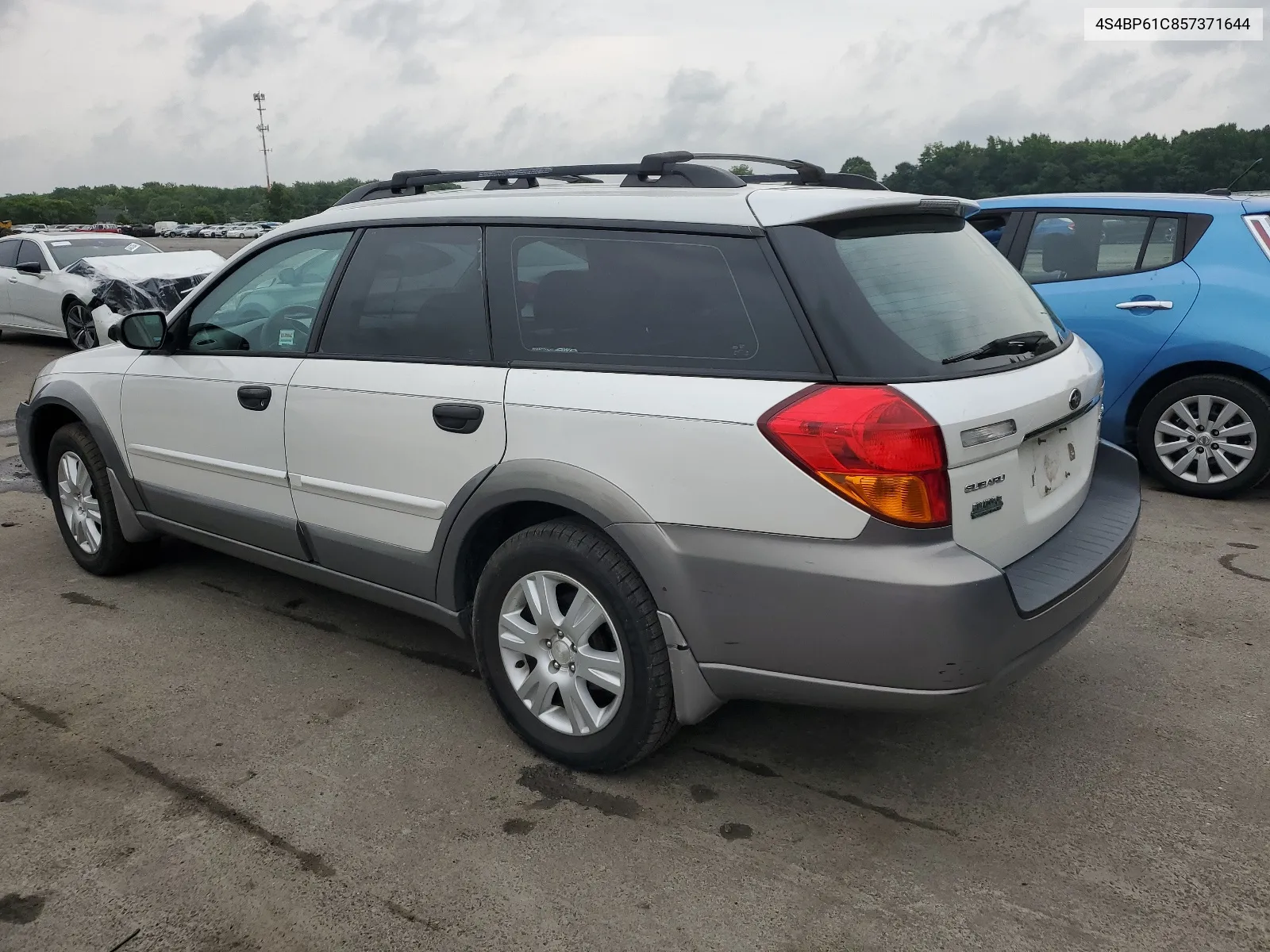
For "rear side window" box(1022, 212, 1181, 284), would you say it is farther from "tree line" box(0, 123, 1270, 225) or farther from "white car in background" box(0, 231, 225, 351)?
"white car in background" box(0, 231, 225, 351)

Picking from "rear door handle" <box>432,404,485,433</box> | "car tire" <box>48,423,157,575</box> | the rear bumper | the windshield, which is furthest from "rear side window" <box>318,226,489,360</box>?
the windshield

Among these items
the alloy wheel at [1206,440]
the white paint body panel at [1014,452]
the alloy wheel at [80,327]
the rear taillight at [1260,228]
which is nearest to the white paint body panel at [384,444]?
the white paint body panel at [1014,452]

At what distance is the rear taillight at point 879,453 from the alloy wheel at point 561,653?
77cm

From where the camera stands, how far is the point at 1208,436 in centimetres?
579

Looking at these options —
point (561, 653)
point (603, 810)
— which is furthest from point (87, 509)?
point (603, 810)

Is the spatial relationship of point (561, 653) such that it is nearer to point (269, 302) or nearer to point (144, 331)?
point (269, 302)

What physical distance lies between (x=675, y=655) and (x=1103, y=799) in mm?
1260

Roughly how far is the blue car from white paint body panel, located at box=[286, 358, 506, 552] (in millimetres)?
4276

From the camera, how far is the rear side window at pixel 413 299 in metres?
3.21

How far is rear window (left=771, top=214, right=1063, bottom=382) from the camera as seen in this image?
8.30 feet

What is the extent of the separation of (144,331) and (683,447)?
2.72m

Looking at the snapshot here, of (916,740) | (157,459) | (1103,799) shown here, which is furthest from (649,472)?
(157,459)

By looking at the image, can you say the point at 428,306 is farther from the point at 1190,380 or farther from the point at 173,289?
the point at 173,289

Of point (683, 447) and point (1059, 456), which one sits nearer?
point (683, 447)
